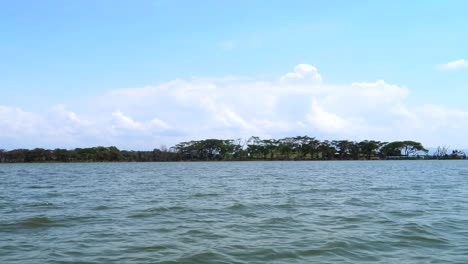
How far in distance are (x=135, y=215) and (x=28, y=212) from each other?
477 centimetres

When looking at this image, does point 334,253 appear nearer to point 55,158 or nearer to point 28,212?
point 28,212

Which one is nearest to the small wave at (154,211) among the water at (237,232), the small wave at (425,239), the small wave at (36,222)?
the water at (237,232)

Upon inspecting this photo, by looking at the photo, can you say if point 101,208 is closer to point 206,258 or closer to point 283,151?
point 206,258

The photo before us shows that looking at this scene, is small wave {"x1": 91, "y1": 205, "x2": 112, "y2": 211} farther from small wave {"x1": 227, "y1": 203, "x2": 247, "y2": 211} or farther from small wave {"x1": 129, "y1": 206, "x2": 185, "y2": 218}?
small wave {"x1": 227, "y1": 203, "x2": 247, "y2": 211}

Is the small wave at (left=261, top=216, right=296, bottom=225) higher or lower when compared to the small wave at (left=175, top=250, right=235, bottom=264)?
higher

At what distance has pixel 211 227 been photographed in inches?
572

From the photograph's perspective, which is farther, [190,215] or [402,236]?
[190,215]

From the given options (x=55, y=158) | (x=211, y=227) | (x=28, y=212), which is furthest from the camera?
(x=55, y=158)

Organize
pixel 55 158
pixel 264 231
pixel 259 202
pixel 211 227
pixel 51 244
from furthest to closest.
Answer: pixel 55 158 < pixel 259 202 < pixel 211 227 < pixel 264 231 < pixel 51 244

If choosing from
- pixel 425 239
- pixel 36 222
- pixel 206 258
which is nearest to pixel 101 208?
pixel 36 222

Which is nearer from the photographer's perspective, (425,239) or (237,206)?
(425,239)

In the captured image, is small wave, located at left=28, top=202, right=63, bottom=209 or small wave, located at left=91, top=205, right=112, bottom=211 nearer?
small wave, located at left=91, top=205, right=112, bottom=211

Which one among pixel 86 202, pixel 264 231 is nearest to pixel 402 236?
pixel 264 231

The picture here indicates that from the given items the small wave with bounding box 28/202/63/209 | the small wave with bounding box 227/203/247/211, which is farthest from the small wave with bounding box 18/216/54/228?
the small wave with bounding box 227/203/247/211
